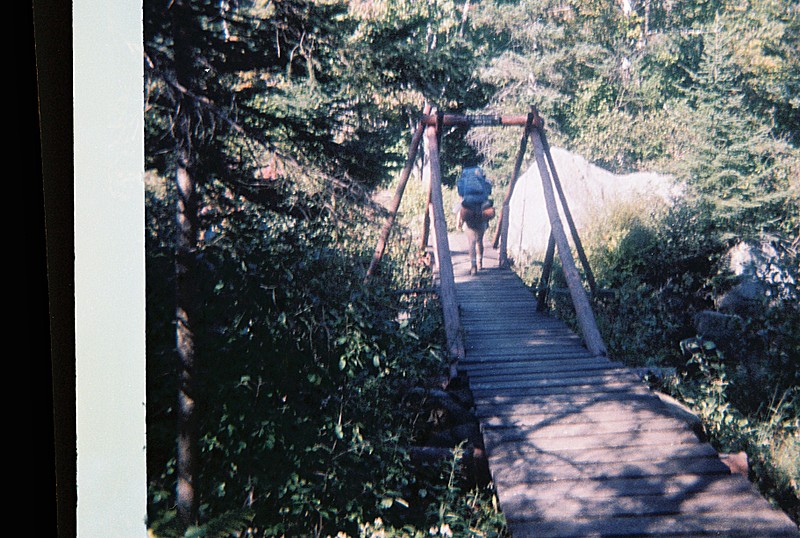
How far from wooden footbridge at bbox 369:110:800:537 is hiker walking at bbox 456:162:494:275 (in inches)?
28.2

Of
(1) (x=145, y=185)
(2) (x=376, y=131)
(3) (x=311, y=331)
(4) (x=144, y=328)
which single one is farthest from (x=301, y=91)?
(4) (x=144, y=328)

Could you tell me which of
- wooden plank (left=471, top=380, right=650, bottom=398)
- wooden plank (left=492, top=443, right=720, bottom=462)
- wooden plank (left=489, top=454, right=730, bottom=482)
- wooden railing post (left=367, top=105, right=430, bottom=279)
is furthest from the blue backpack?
wooden plank (left=489, top=454, right=730, bottom=482)

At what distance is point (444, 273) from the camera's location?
148 inches

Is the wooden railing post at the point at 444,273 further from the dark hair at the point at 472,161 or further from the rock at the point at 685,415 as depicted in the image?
the rock at the point at 685,415

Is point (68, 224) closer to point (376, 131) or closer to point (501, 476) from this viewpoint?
point (376, 131)

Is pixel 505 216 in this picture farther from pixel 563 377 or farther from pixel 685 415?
pixel 685 415

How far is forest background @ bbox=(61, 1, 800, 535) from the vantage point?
7.58ft

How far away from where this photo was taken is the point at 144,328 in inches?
91.9

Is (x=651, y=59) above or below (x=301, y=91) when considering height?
above

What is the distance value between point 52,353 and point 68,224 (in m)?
0.53

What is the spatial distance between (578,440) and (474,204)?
8.80 ft

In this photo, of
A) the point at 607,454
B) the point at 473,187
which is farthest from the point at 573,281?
the point at 607,454

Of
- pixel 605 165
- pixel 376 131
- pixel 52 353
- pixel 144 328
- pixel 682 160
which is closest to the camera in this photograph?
pixel 52 353

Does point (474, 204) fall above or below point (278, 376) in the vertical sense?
above
